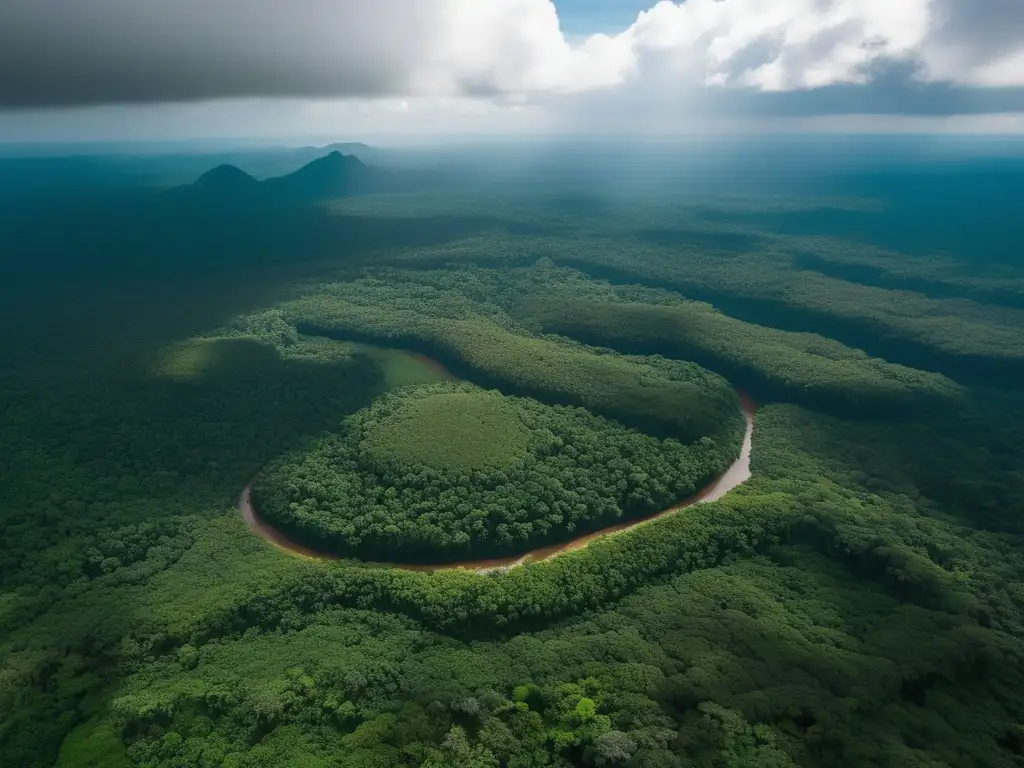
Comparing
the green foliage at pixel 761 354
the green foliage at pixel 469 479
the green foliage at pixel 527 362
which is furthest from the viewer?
the green foliage at pixel 761 354

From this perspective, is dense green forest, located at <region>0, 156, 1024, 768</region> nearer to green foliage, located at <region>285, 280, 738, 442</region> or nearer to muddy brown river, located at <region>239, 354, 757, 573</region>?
green foliage, located at <region>285, 280, 738, 442</region>

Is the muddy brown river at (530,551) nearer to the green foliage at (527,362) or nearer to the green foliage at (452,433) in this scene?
the green foliage at (527,362)

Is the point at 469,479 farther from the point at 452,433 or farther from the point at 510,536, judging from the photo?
the point at 452,433

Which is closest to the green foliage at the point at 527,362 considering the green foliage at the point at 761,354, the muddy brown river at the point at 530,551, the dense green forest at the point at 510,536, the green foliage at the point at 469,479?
the dense green forest at the point at 510,536

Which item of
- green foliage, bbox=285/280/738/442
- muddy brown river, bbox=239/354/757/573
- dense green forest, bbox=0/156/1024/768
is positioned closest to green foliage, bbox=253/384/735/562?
dense green forest, bbox=0/156/1024/768

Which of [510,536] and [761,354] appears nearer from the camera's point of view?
[510,536]

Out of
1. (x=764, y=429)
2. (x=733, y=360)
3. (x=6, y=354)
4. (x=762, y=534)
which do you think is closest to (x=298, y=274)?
(x=6, y=354)

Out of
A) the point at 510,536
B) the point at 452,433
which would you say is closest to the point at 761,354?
the point at 452,433
